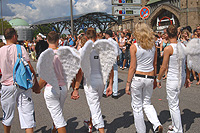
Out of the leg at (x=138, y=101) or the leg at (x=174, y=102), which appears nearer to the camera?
the leg at (x=138, y=101)

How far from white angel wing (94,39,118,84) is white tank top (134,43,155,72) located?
39cm

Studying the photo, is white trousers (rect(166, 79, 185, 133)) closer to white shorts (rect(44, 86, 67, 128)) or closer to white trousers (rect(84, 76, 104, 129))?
white trousers (rect(84, 76, 104, 129))

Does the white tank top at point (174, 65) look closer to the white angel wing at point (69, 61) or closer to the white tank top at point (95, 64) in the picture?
the white tank top at point (95, 64)

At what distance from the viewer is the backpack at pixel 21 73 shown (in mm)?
3219

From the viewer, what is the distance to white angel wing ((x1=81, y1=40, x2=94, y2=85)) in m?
3.21

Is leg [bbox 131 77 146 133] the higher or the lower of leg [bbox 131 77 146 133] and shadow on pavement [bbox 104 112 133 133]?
the higher

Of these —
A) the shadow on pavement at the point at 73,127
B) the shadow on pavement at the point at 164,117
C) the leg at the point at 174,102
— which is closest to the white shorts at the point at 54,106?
the shadow on pavement at the point at 73,127

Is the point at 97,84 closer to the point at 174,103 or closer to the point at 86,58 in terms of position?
the point at 86,58

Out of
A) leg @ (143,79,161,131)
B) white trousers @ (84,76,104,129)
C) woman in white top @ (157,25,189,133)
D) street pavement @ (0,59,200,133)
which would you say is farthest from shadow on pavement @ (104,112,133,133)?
woman in white top @ (157,25,189,133)

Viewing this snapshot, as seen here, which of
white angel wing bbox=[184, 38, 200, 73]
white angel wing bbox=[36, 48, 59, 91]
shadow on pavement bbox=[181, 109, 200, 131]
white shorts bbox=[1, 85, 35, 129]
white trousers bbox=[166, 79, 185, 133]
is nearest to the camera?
white angel wing bbox=[36, 48, 59, 91]

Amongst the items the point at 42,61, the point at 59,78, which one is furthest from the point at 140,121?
the point at 42,61

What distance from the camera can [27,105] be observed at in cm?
335

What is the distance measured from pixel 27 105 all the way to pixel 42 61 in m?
0.89

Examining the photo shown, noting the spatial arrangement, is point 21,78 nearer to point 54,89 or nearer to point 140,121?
point 54,89
